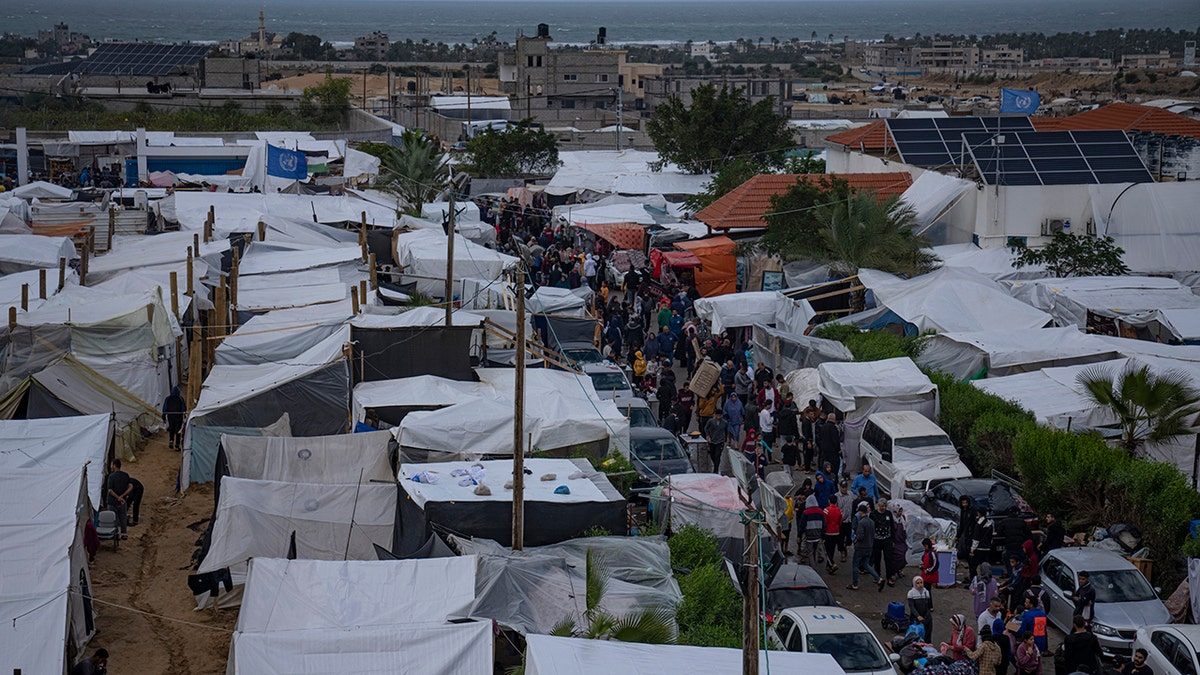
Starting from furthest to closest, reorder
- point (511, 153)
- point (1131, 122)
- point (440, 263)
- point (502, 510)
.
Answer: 1. point (511, 153)
2. point (1131, 122)
3. point (440, 263)
4. point (502, 510)

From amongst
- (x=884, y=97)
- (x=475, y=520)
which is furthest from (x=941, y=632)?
(x=884, y=97)

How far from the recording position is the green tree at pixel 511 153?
48250 millimetres

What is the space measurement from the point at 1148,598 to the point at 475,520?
701 cm

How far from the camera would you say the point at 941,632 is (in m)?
14.0

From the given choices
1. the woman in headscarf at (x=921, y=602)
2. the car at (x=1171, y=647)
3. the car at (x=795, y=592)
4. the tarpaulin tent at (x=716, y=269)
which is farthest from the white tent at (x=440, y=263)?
the car at (x=1171, y=647)

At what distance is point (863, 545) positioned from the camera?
1492 centimetres

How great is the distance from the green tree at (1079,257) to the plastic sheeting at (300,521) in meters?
15.8

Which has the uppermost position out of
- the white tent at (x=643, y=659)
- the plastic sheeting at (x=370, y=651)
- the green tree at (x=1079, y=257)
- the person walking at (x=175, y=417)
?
the green tree at (x=1079, y=257)

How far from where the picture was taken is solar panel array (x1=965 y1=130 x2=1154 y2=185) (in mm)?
29594

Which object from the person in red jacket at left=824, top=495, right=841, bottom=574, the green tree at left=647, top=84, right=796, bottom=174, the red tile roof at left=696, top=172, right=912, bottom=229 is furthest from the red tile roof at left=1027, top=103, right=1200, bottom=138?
the person in red jacket at left=824, top=495, right=841, bottom=574

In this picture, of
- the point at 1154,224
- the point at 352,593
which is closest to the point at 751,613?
the point at 352,593

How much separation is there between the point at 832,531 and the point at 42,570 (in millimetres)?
8647

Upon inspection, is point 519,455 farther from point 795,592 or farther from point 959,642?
point 959,642

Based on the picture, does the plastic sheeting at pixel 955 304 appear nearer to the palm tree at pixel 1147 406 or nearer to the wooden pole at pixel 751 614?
the palm tree at pixel 1147 406
